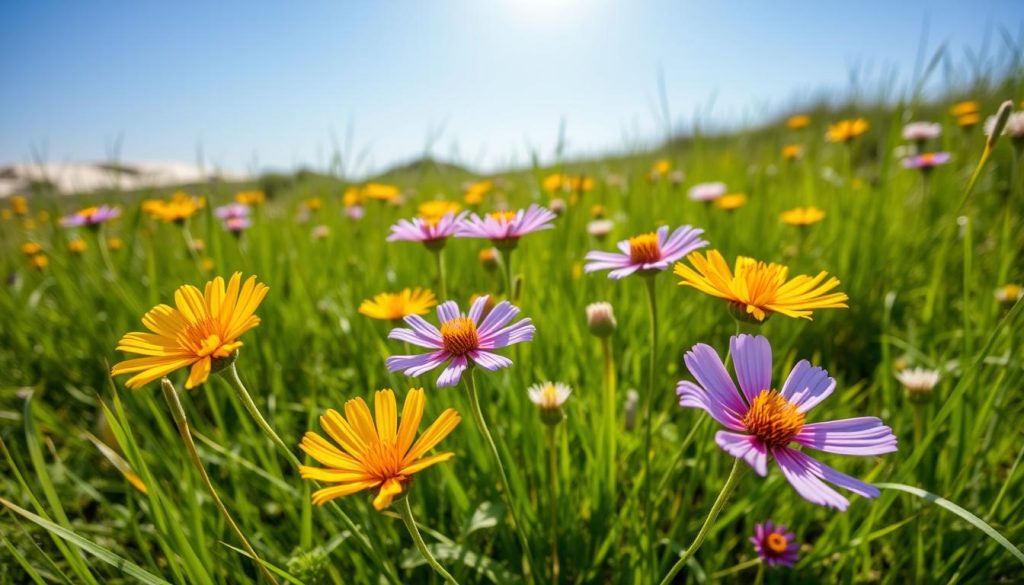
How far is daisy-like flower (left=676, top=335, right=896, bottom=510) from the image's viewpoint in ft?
1.63

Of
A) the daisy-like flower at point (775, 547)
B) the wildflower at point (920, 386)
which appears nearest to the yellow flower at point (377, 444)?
the daisy-like flower at point (775, 547)

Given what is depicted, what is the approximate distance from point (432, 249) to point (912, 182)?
2601mm

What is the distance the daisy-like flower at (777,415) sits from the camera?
19.6 inches

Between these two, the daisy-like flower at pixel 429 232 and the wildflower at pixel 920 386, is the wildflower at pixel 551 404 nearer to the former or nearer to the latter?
the daisy-like flower at pixel 429 232

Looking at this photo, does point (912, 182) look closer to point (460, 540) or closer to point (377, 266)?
point (377, 266)

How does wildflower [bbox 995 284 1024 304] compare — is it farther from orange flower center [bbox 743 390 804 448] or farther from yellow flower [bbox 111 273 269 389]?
yellow flower [bbox 111 273 269 389]

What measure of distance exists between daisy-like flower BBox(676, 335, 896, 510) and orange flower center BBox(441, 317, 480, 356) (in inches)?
10.6

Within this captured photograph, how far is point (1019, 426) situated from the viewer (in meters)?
1.04

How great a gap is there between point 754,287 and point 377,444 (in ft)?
1.59

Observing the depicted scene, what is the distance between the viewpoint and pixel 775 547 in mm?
868

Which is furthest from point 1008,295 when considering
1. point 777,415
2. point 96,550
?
point 96,550

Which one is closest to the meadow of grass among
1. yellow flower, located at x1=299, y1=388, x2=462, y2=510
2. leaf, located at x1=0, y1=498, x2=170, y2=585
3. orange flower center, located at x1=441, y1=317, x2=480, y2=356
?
Result: leaf, located at x1=0, y1=498, x2=170, y2=585

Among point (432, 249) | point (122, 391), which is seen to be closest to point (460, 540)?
point (432, 249)

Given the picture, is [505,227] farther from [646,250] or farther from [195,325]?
[195,325]
